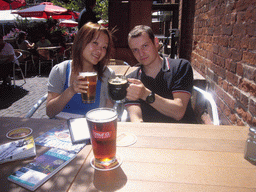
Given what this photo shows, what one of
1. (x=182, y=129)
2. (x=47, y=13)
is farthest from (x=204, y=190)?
(x=47, y=13)

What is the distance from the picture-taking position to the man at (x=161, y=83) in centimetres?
186

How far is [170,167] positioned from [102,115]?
0.39 metres

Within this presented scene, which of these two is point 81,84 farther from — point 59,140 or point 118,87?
point 59,140

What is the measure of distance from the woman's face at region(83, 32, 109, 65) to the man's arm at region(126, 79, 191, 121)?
0.60 m

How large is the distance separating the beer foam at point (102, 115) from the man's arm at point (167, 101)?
0.69 metres

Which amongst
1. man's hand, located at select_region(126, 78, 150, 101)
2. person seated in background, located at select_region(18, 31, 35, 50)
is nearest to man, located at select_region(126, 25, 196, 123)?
man's hand, located at select_region(126, 78, 150, 101)

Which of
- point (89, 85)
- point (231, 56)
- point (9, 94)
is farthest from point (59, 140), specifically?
point (9, 94)

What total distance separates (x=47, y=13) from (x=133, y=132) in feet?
32.4

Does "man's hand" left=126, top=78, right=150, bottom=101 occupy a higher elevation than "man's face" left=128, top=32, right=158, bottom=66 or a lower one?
lower

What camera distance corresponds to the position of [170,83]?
197cm

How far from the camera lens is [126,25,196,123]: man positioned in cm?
186

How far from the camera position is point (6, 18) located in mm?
13117

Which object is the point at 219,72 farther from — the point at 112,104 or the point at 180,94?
the point at 112,104

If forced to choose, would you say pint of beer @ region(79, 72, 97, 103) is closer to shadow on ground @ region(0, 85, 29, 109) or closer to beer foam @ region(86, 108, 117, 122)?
beer foam @ region(86, 108, 117, 122)
